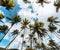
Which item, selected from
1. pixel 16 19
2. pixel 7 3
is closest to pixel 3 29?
pixel 16 19

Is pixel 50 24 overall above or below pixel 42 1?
below

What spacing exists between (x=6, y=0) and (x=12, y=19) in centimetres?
649

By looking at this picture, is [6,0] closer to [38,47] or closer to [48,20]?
[48,20]

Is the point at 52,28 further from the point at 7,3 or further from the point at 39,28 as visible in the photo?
the point at 7,3

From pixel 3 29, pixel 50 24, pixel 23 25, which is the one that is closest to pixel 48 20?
pixel 50 24

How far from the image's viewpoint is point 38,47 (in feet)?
187

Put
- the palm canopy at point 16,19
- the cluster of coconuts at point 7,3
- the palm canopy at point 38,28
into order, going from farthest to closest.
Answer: the palm canopy at point 38,28, the palm canopy at point 16,19, the cluster of coconuts at point 7,3

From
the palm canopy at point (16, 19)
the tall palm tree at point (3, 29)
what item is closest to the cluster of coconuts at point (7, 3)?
the palm canopy at point (16, 19)

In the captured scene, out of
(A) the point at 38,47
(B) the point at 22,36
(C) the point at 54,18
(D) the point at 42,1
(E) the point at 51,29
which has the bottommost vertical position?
(A) the point at 38,47

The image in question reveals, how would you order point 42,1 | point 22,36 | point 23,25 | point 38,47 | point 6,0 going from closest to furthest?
point 6,0 → point 42,1 → point 23,25 → point 22,36 → point 38,47

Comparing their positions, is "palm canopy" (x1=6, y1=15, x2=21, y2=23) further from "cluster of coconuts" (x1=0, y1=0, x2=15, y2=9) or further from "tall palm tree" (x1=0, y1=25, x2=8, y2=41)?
"cluster of coconuts" (x1=0, y1=0, x2=15, y2=9)

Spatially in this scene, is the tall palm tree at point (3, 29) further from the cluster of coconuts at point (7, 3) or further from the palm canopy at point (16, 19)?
the cluster of coconuts at point (7, 3)

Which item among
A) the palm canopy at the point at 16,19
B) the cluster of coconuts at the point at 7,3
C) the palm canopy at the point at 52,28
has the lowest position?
the palm canopy at the point at 52,28

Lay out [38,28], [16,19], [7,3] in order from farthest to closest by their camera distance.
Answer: [38,28]
[16,19]
[7,3]
